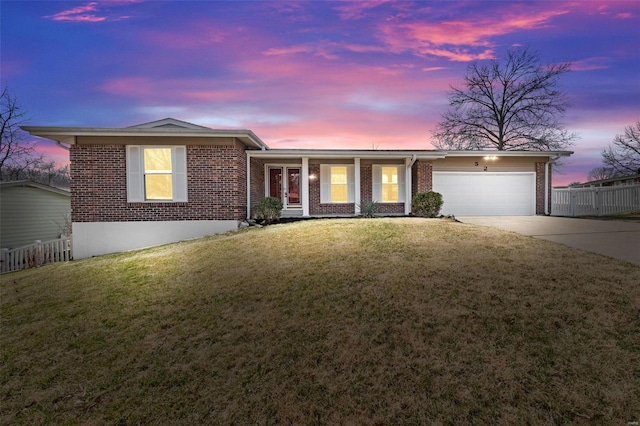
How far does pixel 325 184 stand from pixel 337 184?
573 mm

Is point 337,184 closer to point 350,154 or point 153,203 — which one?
point 350,154

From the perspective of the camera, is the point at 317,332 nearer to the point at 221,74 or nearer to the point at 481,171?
the point at 221,74

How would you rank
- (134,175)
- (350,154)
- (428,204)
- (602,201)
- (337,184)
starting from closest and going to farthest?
(134,175)
(428,204)
(350,154)
(337,184)
(602,201)

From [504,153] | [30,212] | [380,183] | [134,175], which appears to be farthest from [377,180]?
[30,212]

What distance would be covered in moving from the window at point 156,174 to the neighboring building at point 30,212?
7.27 meters

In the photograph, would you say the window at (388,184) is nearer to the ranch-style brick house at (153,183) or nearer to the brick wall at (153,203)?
the ranch-style brick house at (153,183)

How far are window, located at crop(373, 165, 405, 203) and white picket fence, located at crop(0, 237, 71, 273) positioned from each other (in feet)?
41.6

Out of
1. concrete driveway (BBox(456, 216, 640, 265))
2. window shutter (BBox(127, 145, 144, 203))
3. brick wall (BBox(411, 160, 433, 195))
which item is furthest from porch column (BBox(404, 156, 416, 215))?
window shutter (BBox(127, 145, 144, 203))

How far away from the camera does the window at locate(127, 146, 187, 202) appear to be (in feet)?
39.1

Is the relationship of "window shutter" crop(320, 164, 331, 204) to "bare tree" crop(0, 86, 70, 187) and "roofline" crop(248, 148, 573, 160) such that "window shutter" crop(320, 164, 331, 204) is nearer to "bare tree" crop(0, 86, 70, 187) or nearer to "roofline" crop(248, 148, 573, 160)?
"roofline" crop(248, 148, 573, 160)

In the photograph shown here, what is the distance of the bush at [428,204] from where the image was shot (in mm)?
13375


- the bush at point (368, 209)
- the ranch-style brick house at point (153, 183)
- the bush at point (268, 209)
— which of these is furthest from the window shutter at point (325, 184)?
the bush at point (268, 209)

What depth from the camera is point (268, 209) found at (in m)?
13.1

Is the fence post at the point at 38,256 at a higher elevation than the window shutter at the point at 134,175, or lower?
lower
